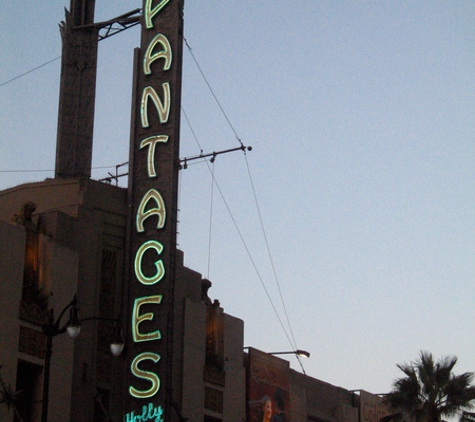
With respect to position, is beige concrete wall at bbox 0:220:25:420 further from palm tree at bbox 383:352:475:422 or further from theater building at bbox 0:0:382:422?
palm tree at bbox 383:352:475:422

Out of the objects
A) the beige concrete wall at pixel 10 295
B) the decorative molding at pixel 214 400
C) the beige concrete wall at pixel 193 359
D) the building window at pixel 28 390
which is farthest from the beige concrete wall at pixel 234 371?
the beige concrete wall at pixel 10 295

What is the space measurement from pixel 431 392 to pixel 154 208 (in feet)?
49.6

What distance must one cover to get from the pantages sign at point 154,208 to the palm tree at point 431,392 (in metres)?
13.0

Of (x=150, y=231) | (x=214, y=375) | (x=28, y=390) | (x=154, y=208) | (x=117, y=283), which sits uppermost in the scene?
(x=154, y=208)

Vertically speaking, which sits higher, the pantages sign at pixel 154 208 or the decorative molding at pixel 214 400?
the pantages sign at pixel 154 208

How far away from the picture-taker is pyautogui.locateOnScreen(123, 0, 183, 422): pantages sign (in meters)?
35.1

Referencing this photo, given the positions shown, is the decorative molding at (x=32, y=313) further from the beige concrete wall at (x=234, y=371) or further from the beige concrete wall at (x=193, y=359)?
the beige concrete wall at (x=234, y=371)

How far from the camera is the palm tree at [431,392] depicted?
4219cm

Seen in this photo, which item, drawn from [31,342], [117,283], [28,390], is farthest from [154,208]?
[28,390]

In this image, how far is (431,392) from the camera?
42.7 metres

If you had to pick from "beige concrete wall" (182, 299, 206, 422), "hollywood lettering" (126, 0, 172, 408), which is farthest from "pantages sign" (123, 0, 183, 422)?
"beige concrete wall" (182, 299, 206, 422)

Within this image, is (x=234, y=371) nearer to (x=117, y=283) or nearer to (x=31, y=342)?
(x=117, y=283)

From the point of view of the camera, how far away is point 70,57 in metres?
40.6

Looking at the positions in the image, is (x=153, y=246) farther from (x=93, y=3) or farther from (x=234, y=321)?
(x=93, y=3)
